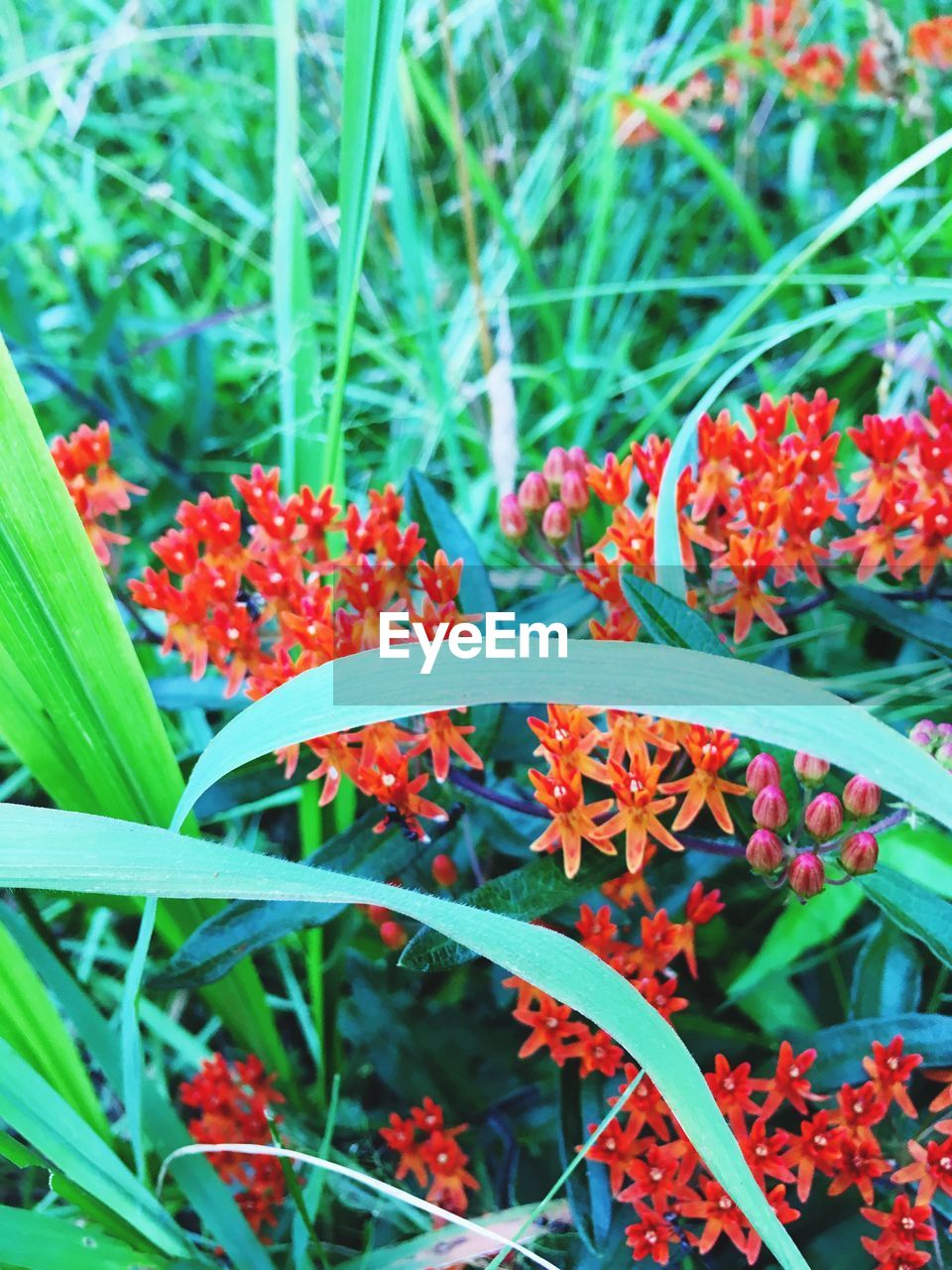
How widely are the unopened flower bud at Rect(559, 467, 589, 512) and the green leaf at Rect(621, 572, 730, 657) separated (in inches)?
10.5

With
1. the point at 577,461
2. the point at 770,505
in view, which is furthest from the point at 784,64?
the point at 770,505

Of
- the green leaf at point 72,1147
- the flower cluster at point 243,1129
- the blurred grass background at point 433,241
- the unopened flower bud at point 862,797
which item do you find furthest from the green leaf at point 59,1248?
the blurred grass background at point 433,241

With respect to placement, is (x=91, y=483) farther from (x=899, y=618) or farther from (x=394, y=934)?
(x=899, y=618)

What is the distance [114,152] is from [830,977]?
2.79 metres

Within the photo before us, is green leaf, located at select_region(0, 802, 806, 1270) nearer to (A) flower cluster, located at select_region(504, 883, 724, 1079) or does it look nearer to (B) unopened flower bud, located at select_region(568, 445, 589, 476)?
(A) flower cluster, located at select_region(504, 883, 724, 1079)

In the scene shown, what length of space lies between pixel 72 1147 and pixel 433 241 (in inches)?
85.8

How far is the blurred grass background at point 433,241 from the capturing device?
1.89m

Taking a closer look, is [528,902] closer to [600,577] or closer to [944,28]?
[600,577]

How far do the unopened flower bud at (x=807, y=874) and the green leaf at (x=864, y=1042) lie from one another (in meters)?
0.18

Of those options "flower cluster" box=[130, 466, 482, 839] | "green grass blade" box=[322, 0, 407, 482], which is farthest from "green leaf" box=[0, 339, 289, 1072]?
"green grass blade" box=[322, 0, 407, 482]

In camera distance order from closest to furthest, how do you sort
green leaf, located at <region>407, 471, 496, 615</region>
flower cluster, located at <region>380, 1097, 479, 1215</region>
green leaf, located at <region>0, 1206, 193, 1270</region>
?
green leaf, located at <region>0, 1206, 193, 1270</region>
flower cluster, located at <region>380, 1097, 479, 1215</region>
green leaf, located at <region>407, 471, 496, 615</region>

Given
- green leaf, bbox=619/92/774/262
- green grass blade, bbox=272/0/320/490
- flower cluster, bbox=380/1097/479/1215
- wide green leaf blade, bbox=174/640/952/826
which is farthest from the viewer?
green leaf, bbox=619/92/774/262

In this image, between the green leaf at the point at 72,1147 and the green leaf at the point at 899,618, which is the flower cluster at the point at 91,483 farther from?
the green leaf at the point at 899,618

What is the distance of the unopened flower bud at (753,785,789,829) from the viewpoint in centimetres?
93
